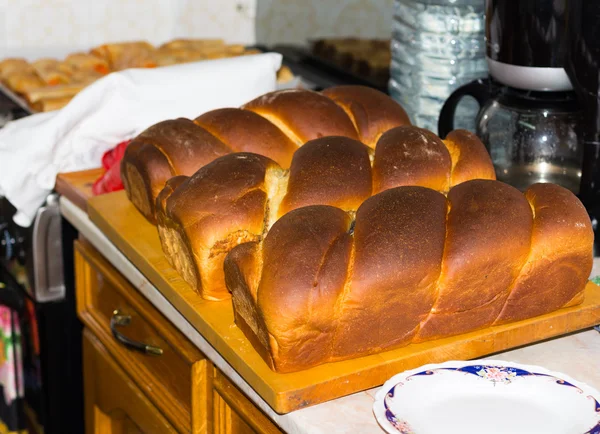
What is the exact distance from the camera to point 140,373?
1212 mm

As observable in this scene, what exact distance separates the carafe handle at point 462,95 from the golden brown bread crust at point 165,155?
0.34 meters

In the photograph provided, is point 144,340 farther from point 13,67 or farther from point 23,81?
point 13,67

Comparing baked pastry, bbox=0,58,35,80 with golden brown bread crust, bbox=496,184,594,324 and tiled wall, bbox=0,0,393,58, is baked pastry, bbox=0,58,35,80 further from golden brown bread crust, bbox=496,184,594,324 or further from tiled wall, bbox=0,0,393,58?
golden brown bread crust, bbox=496,184,594,324

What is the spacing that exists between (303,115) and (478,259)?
16.3 inches

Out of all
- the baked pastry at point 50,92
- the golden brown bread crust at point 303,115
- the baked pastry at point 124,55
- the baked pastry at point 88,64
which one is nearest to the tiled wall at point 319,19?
the baked pastry at point 124,55

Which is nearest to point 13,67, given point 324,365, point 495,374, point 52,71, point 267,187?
point 52,71

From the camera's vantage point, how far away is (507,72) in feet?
3.84

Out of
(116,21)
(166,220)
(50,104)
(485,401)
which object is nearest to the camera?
(485,401)

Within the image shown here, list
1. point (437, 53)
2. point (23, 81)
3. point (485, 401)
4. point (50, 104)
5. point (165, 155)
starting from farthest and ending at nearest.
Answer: point (23, 81) → point (50, 104) → point (437, 53) → point (165, 155) → point (485, 401)

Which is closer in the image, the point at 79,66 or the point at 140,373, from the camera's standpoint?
the point at 140,373

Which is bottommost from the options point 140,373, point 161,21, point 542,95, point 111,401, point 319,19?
point 111,401

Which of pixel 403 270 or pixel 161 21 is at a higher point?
pixel 403 270

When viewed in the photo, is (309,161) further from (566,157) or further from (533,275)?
(566,157)

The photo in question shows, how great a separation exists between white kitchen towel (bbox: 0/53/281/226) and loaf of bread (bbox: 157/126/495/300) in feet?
1.51
